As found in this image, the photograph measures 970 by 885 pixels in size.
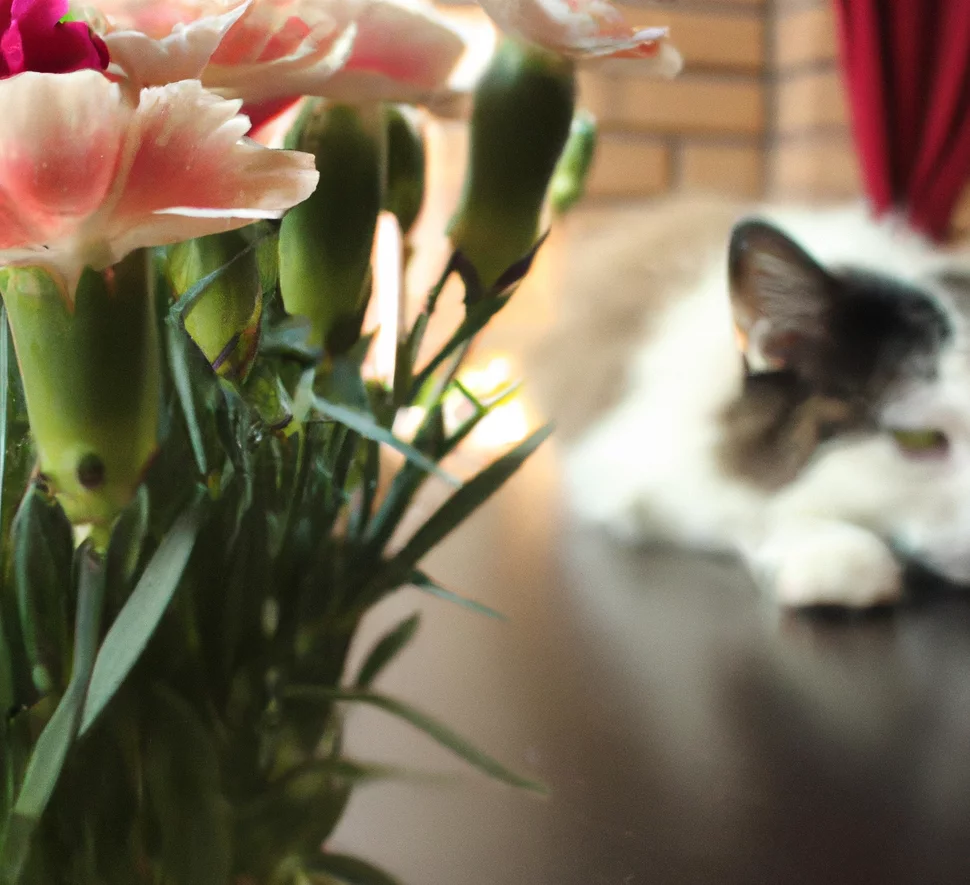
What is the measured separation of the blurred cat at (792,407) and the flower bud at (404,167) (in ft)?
1.14

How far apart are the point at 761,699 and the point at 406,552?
271 mm

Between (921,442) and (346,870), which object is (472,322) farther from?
(921,442)

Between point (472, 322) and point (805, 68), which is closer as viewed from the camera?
point (472, 322)

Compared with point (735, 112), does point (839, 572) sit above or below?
below

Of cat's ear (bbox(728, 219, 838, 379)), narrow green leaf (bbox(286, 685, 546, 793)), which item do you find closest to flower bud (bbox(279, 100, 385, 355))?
narrow green leaf (bbox(286, 685, 546, 793))

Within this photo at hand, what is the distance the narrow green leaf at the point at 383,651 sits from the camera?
1.09 ft

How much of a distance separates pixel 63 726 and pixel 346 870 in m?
0.13

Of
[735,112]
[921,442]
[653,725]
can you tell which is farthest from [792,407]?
[735,112]

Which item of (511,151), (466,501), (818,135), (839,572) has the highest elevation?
(511,151)

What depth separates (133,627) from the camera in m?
0.23

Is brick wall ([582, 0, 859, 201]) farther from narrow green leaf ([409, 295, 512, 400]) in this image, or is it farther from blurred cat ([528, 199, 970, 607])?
narrow green leaf ([409, 295, 512, 400])

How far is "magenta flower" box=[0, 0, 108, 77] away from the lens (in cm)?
19

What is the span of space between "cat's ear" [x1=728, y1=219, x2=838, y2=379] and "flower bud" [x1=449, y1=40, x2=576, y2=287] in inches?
14.4

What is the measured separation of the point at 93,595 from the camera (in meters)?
0.23
